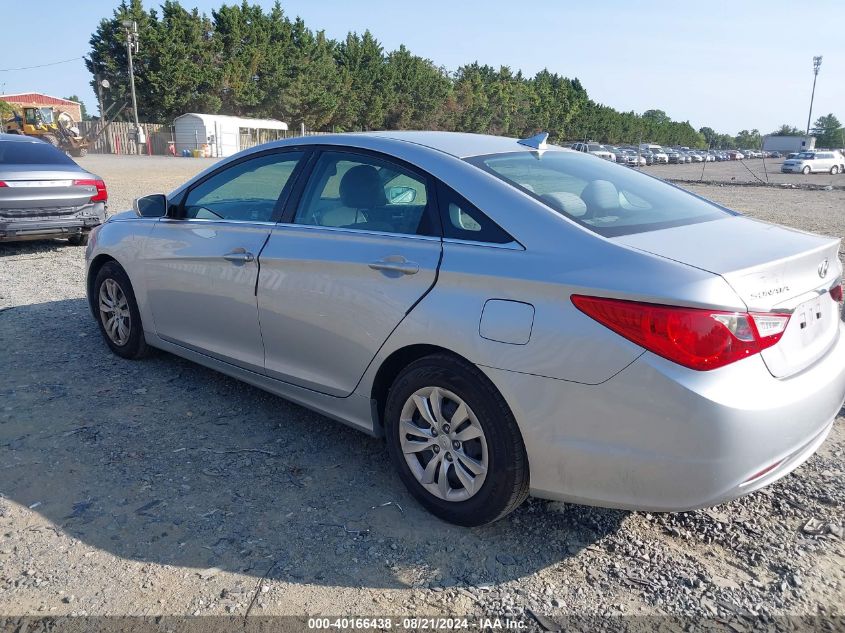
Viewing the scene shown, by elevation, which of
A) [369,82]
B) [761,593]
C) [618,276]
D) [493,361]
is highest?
[369,82]

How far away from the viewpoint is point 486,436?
2785 millimetres

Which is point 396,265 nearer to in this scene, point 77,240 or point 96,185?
point 96,185

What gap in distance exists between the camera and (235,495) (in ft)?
10.8

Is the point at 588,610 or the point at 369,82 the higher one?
the point at 369,82

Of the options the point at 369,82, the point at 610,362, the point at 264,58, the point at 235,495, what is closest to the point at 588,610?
the point at 610,362

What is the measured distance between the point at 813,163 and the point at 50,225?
161 feet

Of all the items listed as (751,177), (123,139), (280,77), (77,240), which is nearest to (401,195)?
(77,240)

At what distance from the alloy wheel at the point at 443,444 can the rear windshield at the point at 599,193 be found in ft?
3.02

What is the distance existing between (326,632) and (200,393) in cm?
243

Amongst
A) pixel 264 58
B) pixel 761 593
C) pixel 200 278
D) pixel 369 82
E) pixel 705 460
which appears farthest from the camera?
pixel 369 82

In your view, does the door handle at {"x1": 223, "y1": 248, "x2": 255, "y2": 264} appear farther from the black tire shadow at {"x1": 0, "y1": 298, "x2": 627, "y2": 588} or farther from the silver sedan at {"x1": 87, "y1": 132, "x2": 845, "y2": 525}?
the black tire shadow at {"x1": 0, "y1": 298, "x2": 627, "y2": 588}

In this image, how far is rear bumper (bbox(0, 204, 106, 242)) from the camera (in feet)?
27.6

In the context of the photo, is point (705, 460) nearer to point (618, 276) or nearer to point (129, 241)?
point (618, 276)

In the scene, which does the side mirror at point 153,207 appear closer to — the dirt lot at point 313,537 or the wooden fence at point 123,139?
the dirt lot at point 313,537
